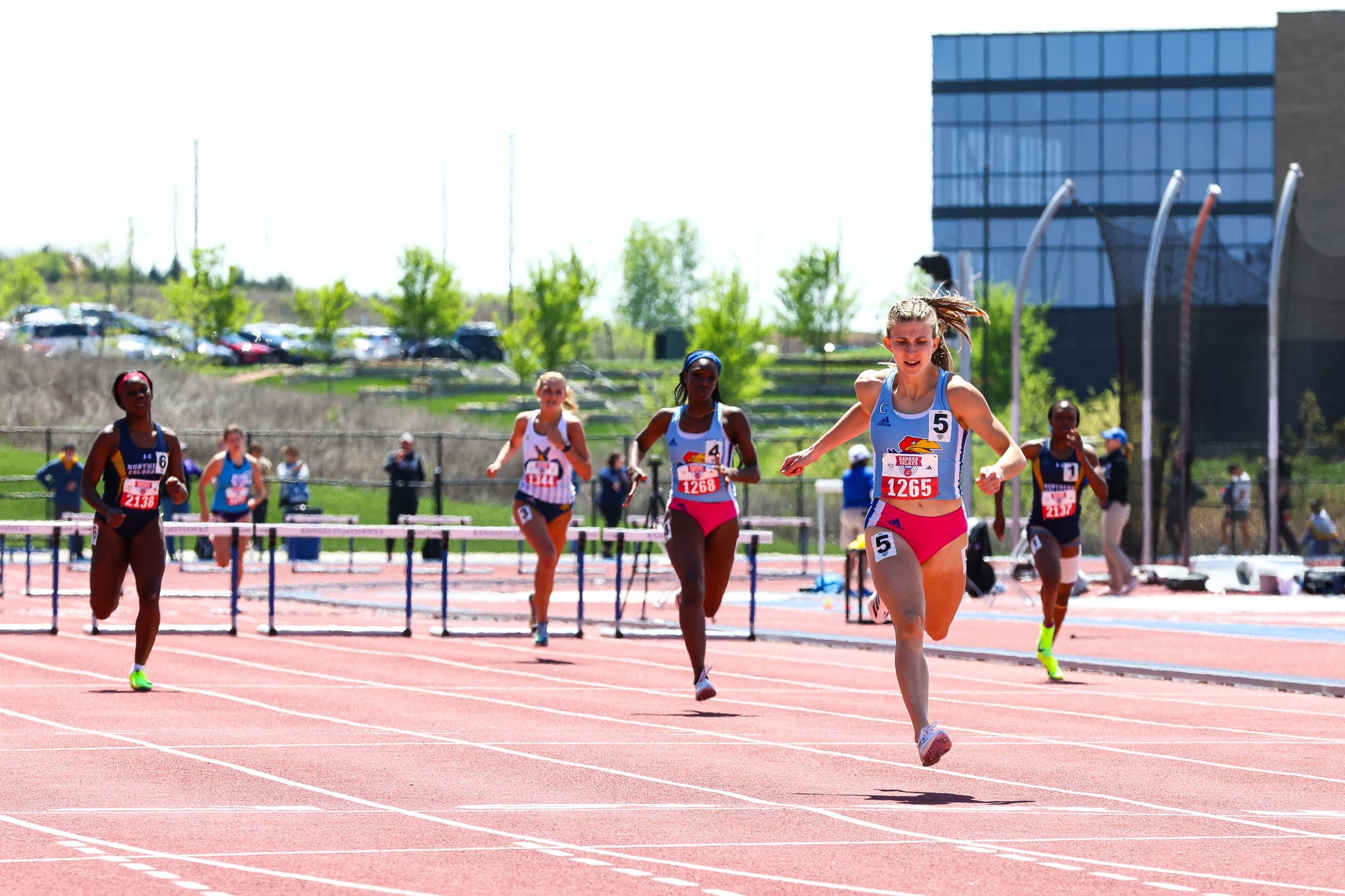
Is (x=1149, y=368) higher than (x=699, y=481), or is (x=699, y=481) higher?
(x=1149, y=368)

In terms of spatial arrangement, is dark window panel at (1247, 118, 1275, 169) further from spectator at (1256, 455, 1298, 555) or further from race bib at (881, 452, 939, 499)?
race bib at (881, 452, 939, 499)

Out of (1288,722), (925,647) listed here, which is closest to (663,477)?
(925,647)

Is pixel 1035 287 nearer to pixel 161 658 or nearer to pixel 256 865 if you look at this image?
pixel 161 658

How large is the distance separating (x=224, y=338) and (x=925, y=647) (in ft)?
229

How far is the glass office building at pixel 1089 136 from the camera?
88.6 meters

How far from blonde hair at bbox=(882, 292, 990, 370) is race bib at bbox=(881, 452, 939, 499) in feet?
1.74

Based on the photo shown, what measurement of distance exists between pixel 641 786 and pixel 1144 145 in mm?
84091

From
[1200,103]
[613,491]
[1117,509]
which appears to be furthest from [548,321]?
[1117,509]

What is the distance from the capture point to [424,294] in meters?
78.1

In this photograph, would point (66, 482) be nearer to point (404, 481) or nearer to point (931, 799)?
point (404, 481)

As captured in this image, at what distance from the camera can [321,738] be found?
10.6 metres

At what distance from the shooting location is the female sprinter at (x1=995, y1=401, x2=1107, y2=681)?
15.2m

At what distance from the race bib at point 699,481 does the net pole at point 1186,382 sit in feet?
55.4

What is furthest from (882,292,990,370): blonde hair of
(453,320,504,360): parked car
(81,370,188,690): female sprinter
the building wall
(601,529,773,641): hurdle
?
(453,320,504,360): parked car
